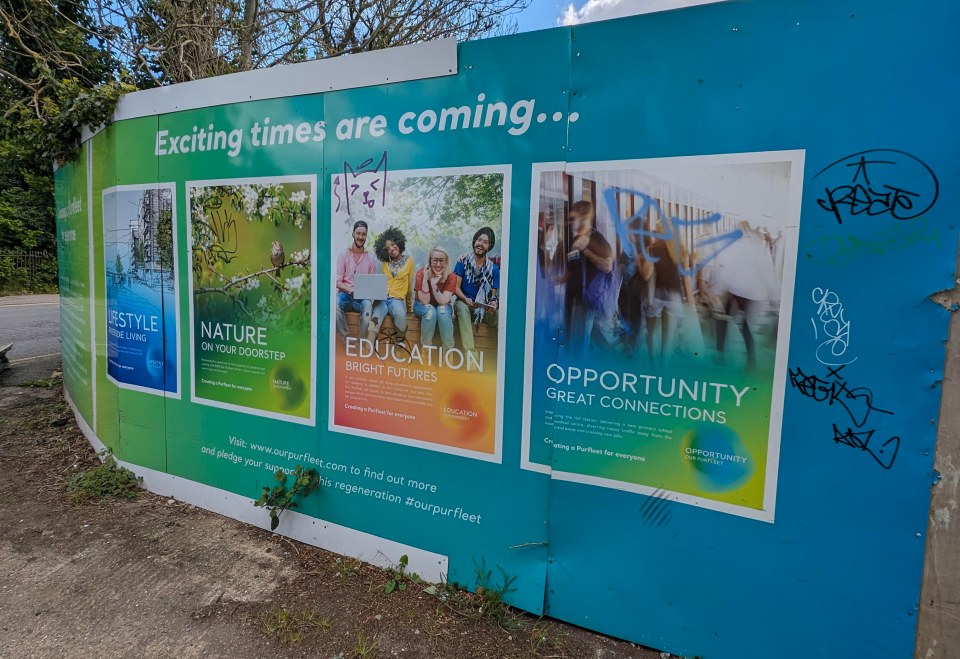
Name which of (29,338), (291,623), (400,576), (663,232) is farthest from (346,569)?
(29,338)

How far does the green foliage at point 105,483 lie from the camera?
159 inches

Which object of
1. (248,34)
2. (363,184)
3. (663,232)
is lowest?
(663,232)

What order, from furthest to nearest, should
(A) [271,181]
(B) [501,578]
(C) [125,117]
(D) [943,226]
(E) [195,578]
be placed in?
(C) [125,117] < (A) [271,181] < (E) [195,578] < (B) [501,578] < (D) [943,226]

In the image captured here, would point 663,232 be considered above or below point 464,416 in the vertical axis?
above

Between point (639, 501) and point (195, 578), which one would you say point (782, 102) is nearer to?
point (639, 501)

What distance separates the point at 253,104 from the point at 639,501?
333 centimetres

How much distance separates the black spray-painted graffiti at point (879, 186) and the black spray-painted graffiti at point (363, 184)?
7.07 ft

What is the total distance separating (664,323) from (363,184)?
6.13ft

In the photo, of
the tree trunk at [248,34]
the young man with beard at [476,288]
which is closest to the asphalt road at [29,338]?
the tree trunk at [248,34]

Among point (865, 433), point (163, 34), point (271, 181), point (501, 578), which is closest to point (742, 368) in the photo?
point (865, 433)

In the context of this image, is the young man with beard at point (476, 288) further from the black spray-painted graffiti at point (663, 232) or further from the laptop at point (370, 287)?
the black spray-painted graffiti at point (663, 232)

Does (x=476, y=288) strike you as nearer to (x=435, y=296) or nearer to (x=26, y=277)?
(x=435, y=296)

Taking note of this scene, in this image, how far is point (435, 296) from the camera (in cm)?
289

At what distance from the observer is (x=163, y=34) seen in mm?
6871
